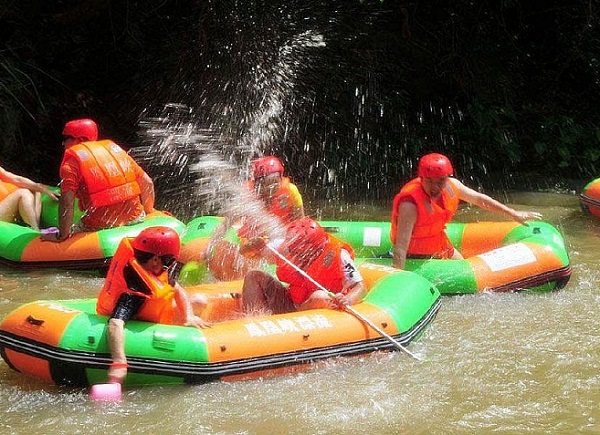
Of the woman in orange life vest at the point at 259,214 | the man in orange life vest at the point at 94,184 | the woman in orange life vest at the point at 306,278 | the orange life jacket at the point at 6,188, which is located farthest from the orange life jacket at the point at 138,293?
the orange life jacket at the point at 6,188

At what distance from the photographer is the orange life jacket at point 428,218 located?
23.5 ft

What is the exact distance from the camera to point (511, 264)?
7.27 m

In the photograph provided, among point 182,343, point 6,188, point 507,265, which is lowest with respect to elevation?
point 182,343

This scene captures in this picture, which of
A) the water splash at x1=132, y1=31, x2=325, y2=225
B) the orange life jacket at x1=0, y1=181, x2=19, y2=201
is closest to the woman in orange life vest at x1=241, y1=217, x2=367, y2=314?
the orange life jacket at x1=0, y1=181, x2=19, y2=201

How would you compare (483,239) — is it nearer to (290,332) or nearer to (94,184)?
(290,332)

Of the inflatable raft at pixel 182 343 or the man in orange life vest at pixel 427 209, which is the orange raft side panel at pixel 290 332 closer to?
the inflatable raft at pixel 182 343

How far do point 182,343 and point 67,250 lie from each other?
2782mm

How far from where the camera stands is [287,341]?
5.70 metres

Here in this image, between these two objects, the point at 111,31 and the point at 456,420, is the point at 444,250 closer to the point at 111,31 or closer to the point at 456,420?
the point at 456,420

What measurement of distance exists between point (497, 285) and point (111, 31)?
6.27 metres

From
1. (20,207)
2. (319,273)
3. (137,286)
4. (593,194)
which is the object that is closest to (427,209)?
(319,273)

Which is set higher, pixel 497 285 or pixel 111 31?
pixel 111 31

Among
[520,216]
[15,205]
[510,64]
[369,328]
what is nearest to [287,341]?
[369,328]

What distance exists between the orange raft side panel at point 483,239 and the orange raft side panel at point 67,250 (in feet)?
9.88
